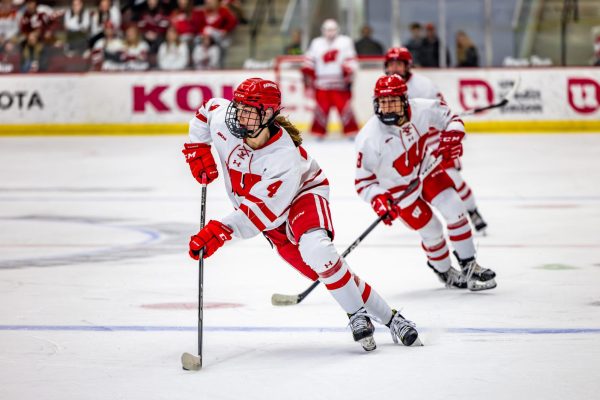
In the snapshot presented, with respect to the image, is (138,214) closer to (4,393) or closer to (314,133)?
(4,393)

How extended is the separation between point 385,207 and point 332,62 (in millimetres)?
10037

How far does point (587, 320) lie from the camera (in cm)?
477

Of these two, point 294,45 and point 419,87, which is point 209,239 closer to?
point 419,87

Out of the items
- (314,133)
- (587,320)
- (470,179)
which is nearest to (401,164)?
(587,320)

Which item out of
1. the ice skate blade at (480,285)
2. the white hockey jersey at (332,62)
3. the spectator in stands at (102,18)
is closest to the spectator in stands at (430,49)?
the white hockey jersey at (332,62)

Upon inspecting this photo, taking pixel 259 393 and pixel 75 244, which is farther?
pixel 75 244

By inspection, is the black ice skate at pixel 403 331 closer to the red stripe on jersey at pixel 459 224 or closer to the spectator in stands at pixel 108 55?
the red stripe on jersey at pixel 459 224

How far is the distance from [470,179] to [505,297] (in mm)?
5210

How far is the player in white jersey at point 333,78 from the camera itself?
15094 millimetres

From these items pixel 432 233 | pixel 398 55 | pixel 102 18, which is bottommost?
pixel 432 233

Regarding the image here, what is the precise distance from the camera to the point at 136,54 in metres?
15.8

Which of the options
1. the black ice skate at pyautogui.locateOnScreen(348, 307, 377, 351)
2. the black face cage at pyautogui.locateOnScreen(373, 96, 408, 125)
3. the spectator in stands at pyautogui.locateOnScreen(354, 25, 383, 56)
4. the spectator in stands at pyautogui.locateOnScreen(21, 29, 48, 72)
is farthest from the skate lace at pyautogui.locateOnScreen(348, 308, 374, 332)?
the spectator in stands at pyautogui.locateOnScreen(21, 29, 48, 72)

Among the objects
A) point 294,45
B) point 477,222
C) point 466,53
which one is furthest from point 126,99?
point 477,222

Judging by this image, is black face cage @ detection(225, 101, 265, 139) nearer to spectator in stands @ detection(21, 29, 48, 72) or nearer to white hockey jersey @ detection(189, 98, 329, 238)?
white hockey jersey @ detection(189, 98, 329, 238)
